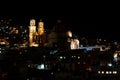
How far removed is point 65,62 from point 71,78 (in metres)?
5.60

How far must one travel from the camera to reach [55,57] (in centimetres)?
3947

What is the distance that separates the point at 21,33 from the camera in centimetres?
7038

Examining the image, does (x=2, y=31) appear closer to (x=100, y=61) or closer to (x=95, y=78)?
(x=100, y=61)

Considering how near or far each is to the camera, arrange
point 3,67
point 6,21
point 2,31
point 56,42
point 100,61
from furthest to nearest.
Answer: point 6,21
point 2,31
point 56,42
point 100,61
point 3,67

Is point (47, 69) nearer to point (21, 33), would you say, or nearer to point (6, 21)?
point (21, 33)

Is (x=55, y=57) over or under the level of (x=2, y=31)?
under

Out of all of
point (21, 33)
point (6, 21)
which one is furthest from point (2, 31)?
point (6, 21)

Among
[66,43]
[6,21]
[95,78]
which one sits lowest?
[95,78]

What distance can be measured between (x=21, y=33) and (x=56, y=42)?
1936cm

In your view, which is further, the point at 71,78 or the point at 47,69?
the point at 47,69

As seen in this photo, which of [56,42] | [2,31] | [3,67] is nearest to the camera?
[3,67]

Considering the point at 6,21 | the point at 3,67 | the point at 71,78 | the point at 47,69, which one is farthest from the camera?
the point at 6,21

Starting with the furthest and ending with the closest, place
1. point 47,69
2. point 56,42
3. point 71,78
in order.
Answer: point 56,42, point 47,69, point 71,78

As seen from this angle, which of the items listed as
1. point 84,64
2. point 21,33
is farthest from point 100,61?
point 21,33
